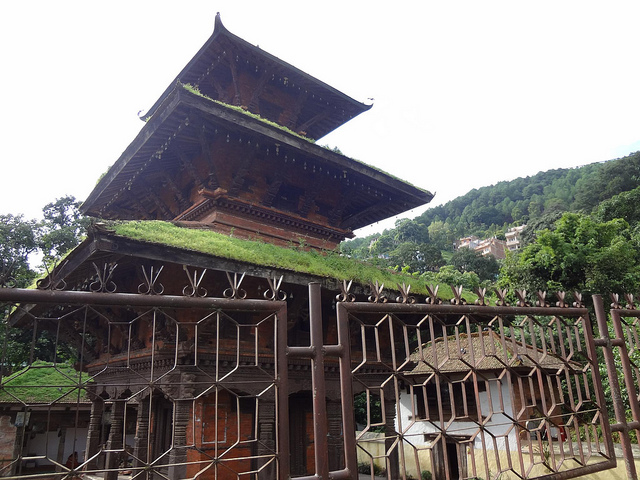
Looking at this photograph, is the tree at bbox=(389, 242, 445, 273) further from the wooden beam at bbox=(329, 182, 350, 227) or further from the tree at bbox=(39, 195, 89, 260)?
the wooden beam at bbox=(329, 182, 350, 227)

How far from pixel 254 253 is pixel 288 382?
198 centimetres

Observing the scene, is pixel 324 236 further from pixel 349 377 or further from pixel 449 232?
pixel 449 232

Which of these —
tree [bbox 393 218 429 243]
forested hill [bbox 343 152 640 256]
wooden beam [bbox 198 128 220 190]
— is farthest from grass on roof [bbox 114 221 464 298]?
tree [bbox 393 218 429 243]

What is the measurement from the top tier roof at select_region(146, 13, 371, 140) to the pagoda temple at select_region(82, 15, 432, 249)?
0.09ft

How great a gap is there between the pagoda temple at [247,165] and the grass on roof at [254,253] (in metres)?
1.02

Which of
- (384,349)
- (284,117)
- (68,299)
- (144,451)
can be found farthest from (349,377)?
(284,117)

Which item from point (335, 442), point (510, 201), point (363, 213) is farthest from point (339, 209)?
point (510, 201)

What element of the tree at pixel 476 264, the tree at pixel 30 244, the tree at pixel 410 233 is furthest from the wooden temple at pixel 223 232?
the tree at pixel 410 233

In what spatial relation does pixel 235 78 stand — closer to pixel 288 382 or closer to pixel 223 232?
pixel 223 232

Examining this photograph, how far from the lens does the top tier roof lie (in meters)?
10.3

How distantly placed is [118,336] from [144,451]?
277 centimetres

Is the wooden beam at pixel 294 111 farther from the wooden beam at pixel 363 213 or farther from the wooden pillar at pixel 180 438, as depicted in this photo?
the wooden pillar at pixel 180 438

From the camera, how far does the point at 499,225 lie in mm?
100375

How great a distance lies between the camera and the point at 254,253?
6.81 metres
